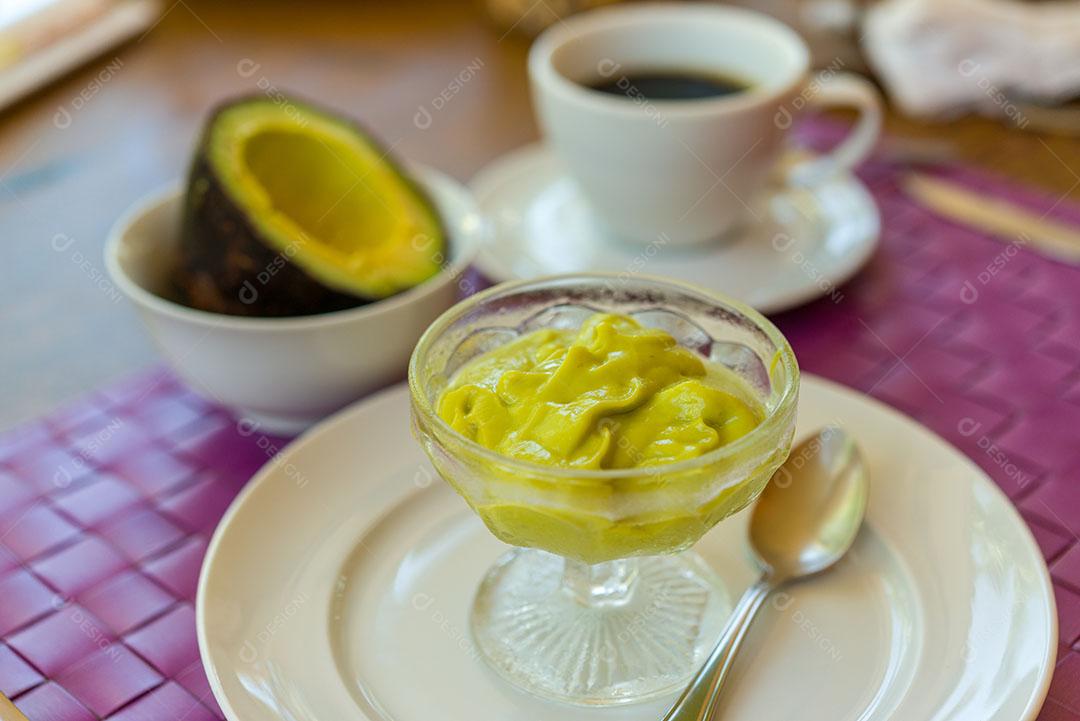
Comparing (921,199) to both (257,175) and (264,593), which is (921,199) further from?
(264,593)

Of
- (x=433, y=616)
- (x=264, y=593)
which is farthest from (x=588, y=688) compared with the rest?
(x=264, y=593)

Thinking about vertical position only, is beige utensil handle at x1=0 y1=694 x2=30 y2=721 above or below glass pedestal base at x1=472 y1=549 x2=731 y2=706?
above

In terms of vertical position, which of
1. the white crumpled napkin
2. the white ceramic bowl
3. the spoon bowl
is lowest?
the white crumpled napkin

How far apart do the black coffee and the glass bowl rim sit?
1.54ft

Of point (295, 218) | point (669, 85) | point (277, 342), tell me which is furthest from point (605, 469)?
point (669, 85)

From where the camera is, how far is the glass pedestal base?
71cm

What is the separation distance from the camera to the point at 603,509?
25.1 inches

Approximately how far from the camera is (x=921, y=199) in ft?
4.16

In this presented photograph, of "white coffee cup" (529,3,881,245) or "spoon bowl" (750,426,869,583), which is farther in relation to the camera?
"white coffee cup" (529,3,881,245)

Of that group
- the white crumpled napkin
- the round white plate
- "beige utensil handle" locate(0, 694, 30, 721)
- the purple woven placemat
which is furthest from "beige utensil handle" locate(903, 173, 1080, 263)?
"beige utensil handle" locate(0, 694, 30, 721)

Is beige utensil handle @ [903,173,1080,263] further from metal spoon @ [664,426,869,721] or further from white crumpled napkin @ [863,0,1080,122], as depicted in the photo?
metal spoon @ [664,426,869,721]

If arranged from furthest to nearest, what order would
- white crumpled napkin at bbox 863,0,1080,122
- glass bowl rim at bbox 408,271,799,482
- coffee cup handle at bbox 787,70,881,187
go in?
white crumpled napkin at bbox 863,0,1080,122 → coffee cup handle at bbox 787,70,881,187 → glass bowl rim at bbox 408,271,799,482

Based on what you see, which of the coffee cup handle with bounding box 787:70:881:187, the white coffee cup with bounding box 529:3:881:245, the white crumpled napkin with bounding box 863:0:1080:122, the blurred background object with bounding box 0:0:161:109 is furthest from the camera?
the blurred background object with bounding box 0:0:161:109

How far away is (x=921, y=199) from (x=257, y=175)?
747mm
